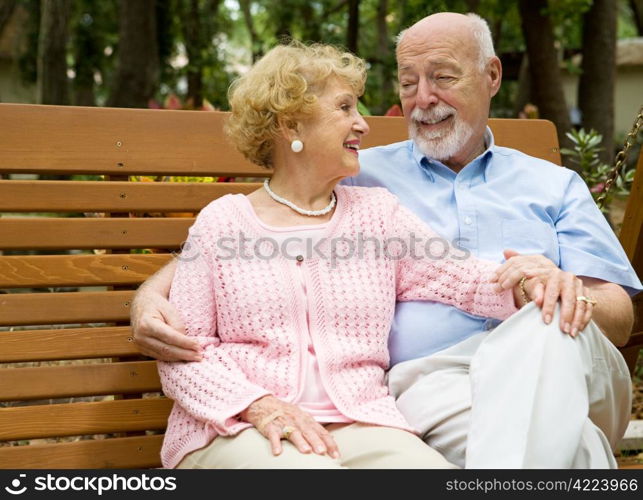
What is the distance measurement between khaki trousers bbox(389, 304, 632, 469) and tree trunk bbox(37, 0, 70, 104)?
734 centimetres

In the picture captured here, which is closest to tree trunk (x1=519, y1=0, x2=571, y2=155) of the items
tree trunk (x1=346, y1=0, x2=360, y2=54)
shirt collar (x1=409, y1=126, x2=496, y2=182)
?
tree trunk (x1=346, y1=0, x2=360, y2=54)

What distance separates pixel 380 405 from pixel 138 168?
1.36m

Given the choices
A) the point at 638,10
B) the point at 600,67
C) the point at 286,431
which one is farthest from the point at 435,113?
the point at 638,10

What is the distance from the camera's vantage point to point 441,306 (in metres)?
3.08

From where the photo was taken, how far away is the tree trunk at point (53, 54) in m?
9.02

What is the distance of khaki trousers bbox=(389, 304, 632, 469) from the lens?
7.67 ft

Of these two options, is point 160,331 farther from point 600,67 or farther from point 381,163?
point 600,67

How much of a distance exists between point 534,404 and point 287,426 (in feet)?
2.31

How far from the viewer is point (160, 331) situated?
272 centimetres

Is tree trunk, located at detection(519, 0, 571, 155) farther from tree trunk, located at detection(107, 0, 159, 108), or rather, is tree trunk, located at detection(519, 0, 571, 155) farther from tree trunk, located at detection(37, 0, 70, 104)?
tree trunk, located at detection(37, 0, 70, 104)

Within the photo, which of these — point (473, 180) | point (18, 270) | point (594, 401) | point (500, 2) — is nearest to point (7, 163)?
point (18, 270)

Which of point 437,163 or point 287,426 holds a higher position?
point 437,163

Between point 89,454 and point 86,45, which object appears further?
A: point 86,45

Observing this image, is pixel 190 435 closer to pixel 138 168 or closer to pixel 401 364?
pixel 401 364
